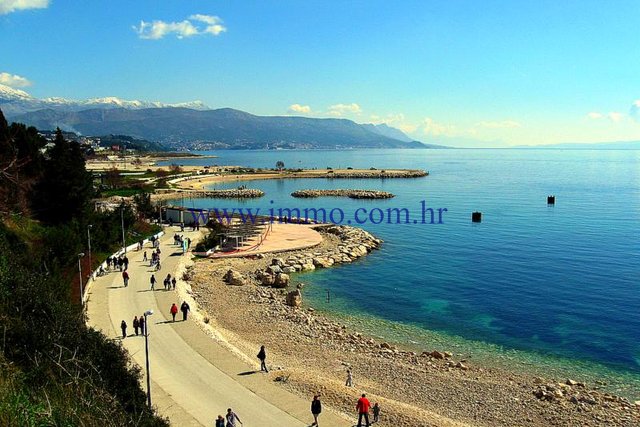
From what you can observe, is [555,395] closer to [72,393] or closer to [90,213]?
[72,393]

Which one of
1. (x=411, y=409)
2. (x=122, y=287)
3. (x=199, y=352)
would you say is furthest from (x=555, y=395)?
(x=122, y=287)

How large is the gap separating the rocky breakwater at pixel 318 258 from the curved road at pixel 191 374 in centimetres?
828

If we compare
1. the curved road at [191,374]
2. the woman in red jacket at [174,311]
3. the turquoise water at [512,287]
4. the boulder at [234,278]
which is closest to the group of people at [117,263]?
the curved road at [191,374]

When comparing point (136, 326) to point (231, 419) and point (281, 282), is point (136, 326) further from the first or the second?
point (281, 282)

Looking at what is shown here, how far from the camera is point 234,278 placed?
32594 mm

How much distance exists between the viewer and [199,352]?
19.7 meters

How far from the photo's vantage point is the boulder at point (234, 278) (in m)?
32.4

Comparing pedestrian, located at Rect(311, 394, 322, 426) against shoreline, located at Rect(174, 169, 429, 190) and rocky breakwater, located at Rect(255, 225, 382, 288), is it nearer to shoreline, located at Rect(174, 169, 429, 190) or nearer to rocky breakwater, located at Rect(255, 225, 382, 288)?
rocky breakwater, located at Rect(255, 225, 382, 288)

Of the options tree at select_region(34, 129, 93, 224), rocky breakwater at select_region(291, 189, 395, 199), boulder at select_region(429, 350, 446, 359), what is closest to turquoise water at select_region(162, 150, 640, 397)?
boulder at select_region(429, 350, 446, 359)

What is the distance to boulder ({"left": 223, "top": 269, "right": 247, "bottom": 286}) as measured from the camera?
32.4 m

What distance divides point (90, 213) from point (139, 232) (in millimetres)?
7941

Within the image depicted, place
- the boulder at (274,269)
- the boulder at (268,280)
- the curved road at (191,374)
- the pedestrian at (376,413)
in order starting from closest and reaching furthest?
the curved road at (191,374) < the pedestrian at (376,413) < the boulder at (268,280) < the boulder at (274,269)

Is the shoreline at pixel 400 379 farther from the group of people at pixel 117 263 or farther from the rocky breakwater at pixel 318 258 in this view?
the group of people at pixel 117 263

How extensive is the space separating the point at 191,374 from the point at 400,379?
7.86 metres
